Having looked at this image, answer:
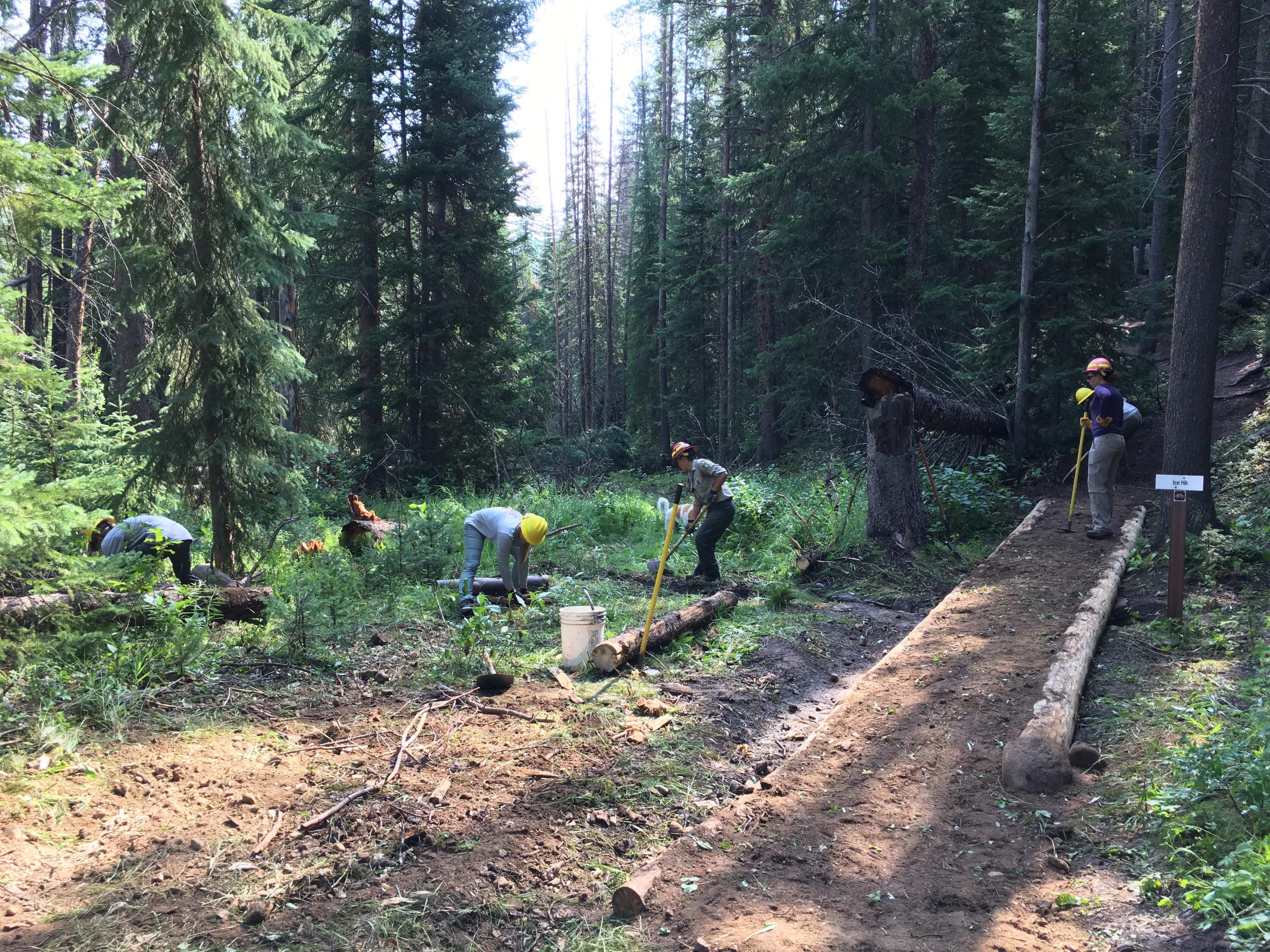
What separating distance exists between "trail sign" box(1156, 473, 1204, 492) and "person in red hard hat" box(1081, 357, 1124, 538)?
7.49ft

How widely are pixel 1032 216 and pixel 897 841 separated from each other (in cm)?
1249

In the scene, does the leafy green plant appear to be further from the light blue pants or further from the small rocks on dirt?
the small rocks on dirt

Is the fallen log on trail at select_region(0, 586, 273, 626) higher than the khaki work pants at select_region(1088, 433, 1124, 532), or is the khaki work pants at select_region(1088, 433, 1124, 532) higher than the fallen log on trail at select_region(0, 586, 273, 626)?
the khaki work pants at select_region(1088, 433, 1124, 532)

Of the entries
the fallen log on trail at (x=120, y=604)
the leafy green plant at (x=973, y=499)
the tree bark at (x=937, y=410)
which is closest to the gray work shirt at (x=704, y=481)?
the tree bark at (x=937, y=410)

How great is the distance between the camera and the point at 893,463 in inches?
401

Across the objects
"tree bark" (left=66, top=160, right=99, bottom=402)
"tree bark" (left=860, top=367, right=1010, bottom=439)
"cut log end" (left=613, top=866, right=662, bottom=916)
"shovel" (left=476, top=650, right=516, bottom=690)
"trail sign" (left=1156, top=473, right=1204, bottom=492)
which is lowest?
"cut log end" (left=613, top=866, right=662, bottom=916)

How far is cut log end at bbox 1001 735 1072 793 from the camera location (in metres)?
4.24

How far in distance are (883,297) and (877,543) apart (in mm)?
10012

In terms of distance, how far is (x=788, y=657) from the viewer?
283 inches

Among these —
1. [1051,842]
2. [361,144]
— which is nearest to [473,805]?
[1051,842]

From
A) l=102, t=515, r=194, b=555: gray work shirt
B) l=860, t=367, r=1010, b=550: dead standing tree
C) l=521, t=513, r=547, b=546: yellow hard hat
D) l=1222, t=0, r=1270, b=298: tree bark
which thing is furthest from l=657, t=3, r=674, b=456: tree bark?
l=102, t=515, r=194, b=555: gray work shirt

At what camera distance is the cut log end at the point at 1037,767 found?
4242mm

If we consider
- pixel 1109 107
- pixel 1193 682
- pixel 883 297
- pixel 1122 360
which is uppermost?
pixel 1109 107

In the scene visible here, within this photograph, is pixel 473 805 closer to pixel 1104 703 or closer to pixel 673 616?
pixel 673 616
